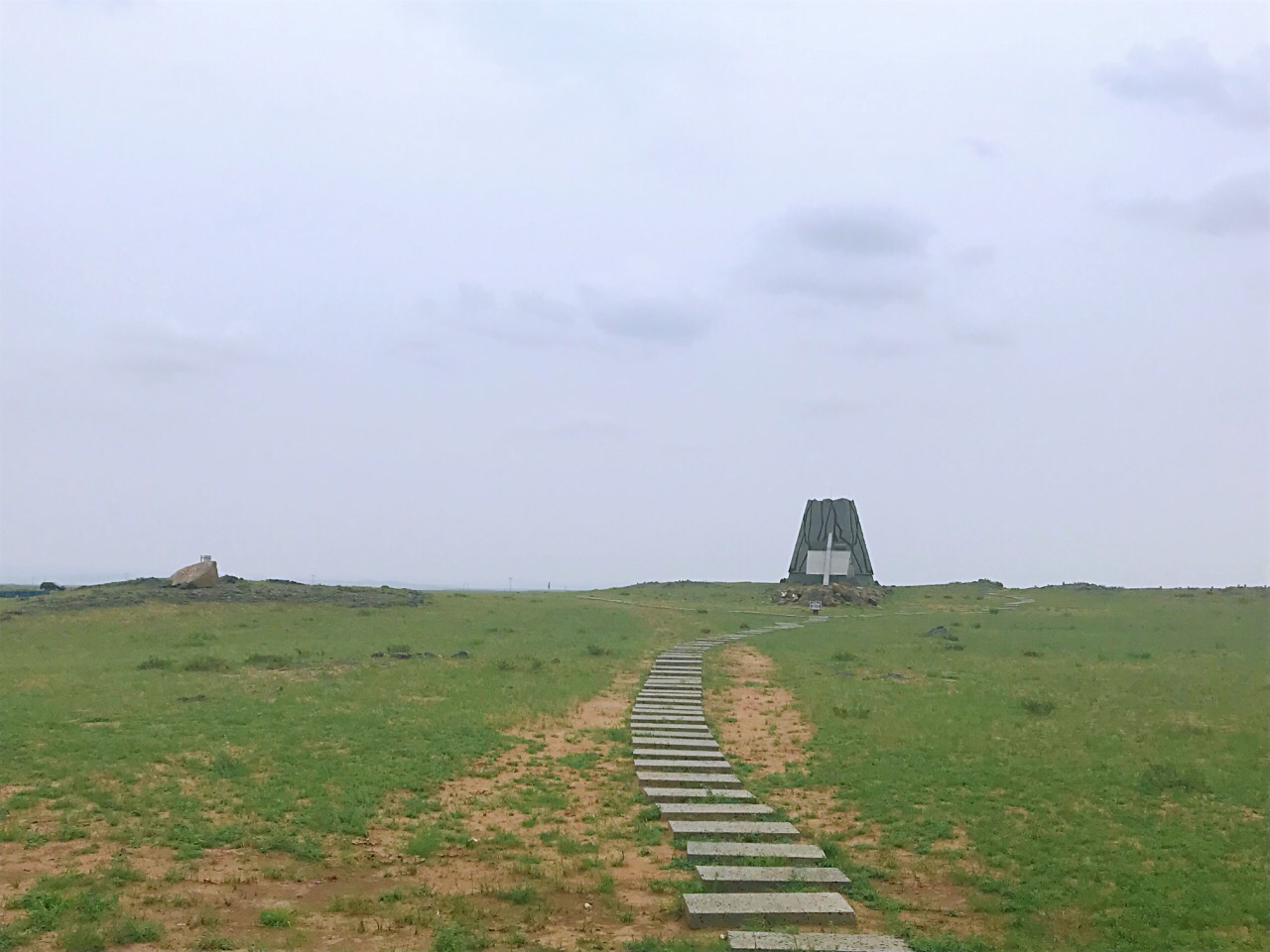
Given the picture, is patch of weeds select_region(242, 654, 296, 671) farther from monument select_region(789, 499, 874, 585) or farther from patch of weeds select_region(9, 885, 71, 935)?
monument select_region(789, 499, 874, 585)

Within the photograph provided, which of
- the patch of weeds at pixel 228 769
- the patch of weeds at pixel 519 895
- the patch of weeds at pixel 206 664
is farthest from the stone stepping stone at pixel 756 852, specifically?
the patch of weeds at pixel 206 664

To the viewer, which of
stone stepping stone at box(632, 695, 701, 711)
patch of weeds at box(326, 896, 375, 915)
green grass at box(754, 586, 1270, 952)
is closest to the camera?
patch of weeds at box(326, 896, 375, 915)

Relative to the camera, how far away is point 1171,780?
11.9m

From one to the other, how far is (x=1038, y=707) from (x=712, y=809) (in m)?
9.37

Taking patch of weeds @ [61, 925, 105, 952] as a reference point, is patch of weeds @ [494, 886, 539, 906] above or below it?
below

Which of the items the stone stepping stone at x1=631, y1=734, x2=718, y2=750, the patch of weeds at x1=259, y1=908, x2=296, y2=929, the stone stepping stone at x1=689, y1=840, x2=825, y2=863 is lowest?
the patch of weeds at x1=259, y1=908, x2=296, y2=929

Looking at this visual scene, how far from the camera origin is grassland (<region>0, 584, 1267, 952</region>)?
770 centimetres

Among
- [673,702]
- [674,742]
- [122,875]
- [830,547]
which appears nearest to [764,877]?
[122,875]

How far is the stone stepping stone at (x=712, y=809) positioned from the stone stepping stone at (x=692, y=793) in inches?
15.9

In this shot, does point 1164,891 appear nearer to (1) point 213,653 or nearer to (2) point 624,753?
(2) point 624,753

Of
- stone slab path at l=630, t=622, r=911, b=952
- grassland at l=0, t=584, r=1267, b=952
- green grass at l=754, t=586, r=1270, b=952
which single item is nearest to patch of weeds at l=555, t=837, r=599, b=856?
grassland at l=0, t=584, r=1267, b=952

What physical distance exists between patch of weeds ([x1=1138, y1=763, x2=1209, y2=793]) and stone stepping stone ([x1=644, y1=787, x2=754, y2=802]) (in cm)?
529

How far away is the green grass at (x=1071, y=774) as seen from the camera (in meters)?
8.17

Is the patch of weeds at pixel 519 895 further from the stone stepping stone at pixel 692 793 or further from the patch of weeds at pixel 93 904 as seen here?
the stone stepping stone at pixel 692 793
